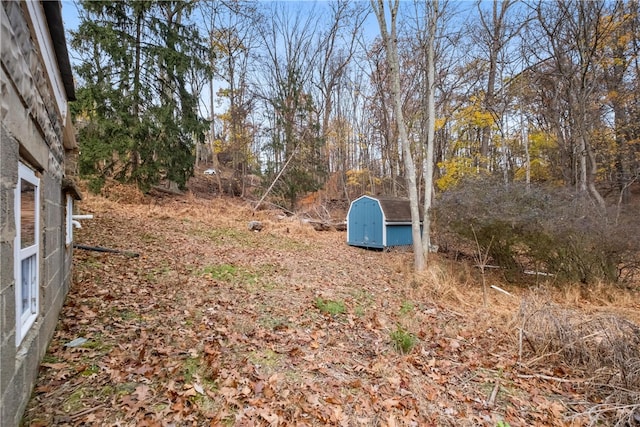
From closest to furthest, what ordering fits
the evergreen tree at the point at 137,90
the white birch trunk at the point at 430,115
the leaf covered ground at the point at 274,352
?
the leaf covered ground at the point at 274,352, the white birch trunk at the point at 430,115, the evergreen tree at the point at 137,90

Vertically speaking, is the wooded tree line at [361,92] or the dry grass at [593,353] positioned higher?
the wooded tree line at [361,92]

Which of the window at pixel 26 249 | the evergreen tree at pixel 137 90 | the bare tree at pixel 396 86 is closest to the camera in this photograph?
the window at pixel 26 249

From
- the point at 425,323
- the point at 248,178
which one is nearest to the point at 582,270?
the point at 425,323

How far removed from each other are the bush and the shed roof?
3.00m

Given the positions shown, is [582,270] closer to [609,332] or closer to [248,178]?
[609,332]

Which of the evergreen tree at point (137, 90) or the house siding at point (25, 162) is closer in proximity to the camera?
the house siding at point (25, 162)

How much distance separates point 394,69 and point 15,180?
8.43 metres

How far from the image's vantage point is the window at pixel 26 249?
1.99 m

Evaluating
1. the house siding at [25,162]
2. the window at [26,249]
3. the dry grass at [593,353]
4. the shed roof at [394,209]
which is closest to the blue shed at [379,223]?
the shed roof at [394,209]

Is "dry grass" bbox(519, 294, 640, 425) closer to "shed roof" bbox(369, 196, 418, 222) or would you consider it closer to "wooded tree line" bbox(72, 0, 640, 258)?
"wooded tree line" bbox(72, 0, 640, 258)

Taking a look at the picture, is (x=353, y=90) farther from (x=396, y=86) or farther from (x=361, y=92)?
(x=396, y=86)

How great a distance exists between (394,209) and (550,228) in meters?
4.99

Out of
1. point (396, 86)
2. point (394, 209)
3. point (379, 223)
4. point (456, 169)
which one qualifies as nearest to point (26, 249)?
point (396, 86)

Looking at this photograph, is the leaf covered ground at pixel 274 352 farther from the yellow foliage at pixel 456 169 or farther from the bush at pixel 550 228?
the yellow foliage at pixel 456 169
